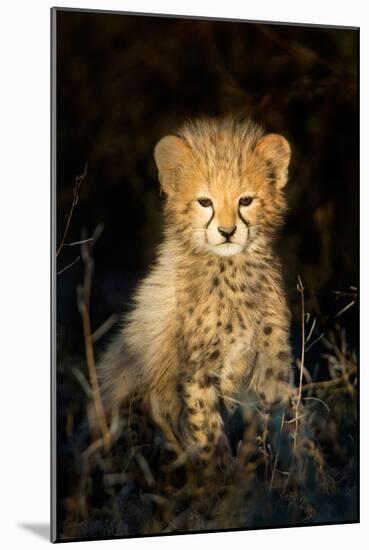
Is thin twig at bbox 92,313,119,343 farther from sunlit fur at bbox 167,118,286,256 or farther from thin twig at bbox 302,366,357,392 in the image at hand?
thin twig at bbox 302,366,357,392

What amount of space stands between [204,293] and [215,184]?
43cm

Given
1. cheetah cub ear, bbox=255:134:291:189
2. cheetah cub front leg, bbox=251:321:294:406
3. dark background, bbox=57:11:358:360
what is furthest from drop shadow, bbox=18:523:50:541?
cheetah cub ear, bbox=255:134:291:189

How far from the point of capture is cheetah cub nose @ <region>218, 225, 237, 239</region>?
5.47m

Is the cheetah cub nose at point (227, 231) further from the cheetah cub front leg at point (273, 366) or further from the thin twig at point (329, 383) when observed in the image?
the thin twig at point (329, 383)

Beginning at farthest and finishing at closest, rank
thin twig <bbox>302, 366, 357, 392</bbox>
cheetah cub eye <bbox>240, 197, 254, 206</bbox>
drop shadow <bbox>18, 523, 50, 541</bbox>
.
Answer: thin twig <bbox>302, 366, 357, 392</bbox>, cheetah cub eye <bbox>240, 197, 254, 206</bbox>, drop shadow <bbox>18, 523, 50, 541</bbox>

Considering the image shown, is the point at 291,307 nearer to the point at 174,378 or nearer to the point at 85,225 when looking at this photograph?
the point at 174,378

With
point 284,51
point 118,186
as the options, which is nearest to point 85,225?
point 118,186

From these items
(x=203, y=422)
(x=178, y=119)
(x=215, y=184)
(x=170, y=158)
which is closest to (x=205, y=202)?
(x=215, y=184)

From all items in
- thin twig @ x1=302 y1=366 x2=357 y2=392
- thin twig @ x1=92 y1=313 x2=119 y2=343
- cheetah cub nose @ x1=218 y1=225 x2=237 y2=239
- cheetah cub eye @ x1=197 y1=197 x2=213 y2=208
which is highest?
cheetah cub eye @ x1=197 y1=197 x2=213 y2=208

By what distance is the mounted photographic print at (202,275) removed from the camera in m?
5.32

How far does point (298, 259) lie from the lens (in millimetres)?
5676

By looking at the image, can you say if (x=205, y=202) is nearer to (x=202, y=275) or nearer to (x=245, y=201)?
(x=245, y=201)

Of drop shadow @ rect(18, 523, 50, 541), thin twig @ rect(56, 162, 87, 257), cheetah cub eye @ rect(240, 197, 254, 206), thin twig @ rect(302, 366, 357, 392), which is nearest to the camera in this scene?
thin twig @ rect(56, 162, 87, 257)

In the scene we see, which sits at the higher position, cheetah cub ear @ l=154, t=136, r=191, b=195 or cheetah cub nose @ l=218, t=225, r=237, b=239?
cheetah cub ear @ l=154, t=136, r=191, b=195
